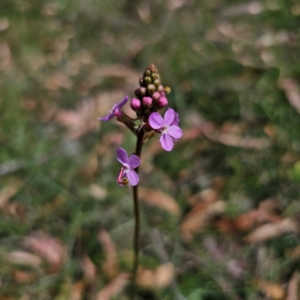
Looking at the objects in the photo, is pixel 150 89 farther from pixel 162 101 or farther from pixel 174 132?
pixel 174 132

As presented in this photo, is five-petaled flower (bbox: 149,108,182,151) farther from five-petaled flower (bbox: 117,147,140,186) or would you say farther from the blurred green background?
the blurred green background

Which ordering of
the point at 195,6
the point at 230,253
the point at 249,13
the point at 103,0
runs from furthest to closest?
1. the point at 103,0
2. the point at 195,6
3. the point at 249,13
4. the point at 230,253

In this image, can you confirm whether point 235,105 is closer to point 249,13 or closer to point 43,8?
point 249,13

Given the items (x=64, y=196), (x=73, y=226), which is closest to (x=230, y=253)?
(x=73, y=226)

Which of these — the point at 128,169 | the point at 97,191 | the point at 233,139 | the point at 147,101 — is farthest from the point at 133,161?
the point at 233,139

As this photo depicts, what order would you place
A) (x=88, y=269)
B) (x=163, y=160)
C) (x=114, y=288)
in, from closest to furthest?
(x=114, y=288) → (x=88, y=269) → (x=163, y=160)

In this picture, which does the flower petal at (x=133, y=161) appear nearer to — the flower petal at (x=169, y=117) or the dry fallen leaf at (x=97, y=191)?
the flower petal at (x=169, y=117)

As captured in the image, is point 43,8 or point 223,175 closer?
point 223,175
